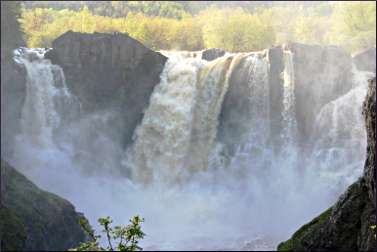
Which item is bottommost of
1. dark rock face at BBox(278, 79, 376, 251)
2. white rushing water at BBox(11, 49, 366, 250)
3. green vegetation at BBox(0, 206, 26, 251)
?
dark rock face at BBox(278, 79, 376, 251)

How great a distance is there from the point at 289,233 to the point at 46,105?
14.5 m

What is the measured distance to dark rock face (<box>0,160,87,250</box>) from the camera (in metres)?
16.2

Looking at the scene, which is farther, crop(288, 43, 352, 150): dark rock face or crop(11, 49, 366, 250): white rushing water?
crop(288, 43, 352, 150): dark rock face

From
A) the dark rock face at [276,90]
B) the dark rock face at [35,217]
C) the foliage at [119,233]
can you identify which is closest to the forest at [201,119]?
the dark rock face at [276,90]

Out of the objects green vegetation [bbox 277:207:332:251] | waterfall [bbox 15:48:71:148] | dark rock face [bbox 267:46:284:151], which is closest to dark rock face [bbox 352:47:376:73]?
dark rock face [bbox 267:46:284:151]

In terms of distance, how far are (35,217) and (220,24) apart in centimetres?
1202

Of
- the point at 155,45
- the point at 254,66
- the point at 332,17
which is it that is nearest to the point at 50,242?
the point at 155,45

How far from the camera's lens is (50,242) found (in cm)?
1767

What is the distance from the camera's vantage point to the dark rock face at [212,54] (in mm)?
26766

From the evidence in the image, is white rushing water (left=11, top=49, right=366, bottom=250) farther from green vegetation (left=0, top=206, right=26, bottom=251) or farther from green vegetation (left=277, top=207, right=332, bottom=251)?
green vegetation (left=277, top=207, right=332, bottom=251)

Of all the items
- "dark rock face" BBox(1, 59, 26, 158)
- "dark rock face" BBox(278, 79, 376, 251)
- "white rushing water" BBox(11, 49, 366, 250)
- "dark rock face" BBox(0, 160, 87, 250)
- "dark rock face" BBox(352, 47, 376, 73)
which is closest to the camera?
"dark rock face" BBox(278, 79, 376, 251)

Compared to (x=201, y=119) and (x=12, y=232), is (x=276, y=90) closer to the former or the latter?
(x=201, y=119)

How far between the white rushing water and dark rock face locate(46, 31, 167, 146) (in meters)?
0.51

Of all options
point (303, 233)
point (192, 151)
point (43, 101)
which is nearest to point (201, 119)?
point (192, 151)
